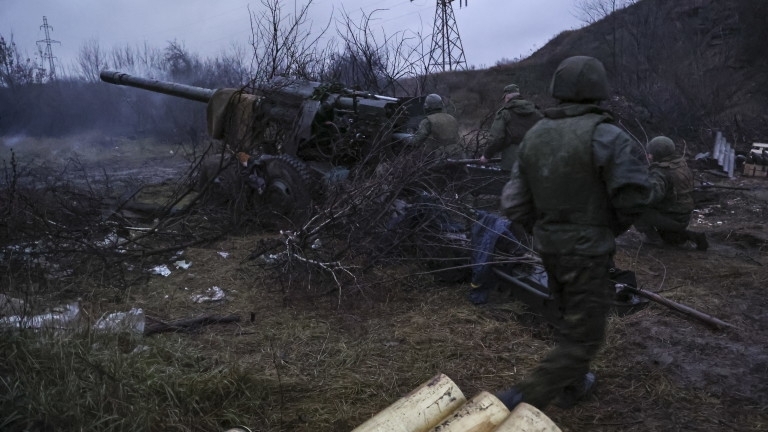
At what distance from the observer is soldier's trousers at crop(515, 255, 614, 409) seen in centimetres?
290

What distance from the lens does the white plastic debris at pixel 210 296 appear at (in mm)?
5051

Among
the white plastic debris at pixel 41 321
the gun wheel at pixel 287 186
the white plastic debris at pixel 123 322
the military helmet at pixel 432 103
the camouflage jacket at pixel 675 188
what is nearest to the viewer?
the white plastic debris at pixel 41 321

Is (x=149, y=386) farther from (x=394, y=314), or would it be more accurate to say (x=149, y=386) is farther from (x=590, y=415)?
(x=590, y=415)

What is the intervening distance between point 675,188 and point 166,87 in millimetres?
6848

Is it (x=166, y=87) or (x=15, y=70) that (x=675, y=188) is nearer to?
(x=166, y=87)

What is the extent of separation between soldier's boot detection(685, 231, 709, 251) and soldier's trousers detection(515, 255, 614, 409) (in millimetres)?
3948

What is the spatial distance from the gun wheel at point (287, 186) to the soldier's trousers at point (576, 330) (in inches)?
162

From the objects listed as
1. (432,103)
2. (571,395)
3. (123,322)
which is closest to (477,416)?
(571,395)

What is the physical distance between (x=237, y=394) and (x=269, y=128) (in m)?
5.37

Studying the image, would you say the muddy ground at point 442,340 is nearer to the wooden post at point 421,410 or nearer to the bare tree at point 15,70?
the wooden post at point 421,410

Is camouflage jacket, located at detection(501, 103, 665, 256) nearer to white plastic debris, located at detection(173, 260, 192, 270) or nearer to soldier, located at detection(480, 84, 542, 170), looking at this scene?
white plastic debris, located at detection(173, 260, 192, 270)

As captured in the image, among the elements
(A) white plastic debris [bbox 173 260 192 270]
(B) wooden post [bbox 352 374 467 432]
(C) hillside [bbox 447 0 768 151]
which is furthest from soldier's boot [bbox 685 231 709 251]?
(A) white plastic debris [bbox 173 260 192 270]

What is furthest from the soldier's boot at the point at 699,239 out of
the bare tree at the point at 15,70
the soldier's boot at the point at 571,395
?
the bare tree at the point at 15,70

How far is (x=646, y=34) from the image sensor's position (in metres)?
22.2
